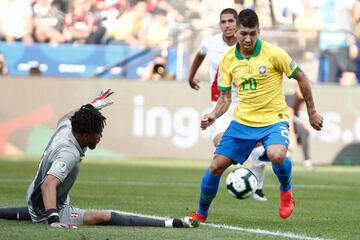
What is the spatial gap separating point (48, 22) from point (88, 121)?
1545 cm

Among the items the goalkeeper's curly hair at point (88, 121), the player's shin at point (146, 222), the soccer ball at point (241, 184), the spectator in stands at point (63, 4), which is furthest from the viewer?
the spectator in stands at point (63, 4)

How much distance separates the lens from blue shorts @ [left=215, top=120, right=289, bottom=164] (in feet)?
32.0

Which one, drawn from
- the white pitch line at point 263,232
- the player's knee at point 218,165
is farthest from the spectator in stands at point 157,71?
the white pitch line at point 263,232

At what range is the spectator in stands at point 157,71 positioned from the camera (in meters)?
23.8

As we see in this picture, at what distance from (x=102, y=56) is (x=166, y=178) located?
22.7 feet

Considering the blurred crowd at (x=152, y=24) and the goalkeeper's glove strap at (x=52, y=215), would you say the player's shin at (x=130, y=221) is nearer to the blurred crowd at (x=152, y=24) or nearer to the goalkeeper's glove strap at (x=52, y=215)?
the goalkeeper's glove strap at (x=52, y=215)

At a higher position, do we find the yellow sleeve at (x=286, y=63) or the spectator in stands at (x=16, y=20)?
the spectator in stands at (x=16, y=20)

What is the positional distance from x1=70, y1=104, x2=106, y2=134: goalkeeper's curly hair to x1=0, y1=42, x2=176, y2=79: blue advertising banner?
14.8m

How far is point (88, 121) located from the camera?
872 centimetres

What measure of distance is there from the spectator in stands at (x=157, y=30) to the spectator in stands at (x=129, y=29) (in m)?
0.13

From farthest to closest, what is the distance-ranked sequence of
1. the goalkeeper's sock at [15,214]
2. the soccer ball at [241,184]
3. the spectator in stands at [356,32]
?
the spectator in stands at [356,32], the soccer ball at [241,184], the goalkeeper's sock at [15,214]

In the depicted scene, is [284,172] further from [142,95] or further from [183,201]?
[142,95]

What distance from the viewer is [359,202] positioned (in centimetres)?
1341

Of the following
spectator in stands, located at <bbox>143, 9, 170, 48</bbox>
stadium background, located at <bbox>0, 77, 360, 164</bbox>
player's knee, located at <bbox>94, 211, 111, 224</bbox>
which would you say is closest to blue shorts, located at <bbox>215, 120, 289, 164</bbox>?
player's knee, located at <bbox>94, 211, 111, 224</bbox>
